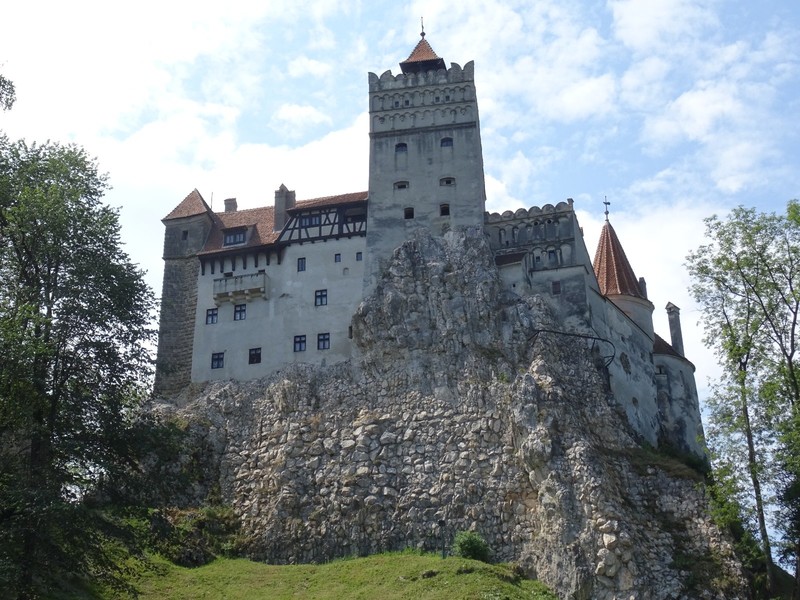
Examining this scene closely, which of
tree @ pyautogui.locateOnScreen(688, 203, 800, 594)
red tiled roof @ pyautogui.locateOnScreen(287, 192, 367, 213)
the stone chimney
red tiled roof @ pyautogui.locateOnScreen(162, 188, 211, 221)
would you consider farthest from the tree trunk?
red tiled roof @ pyautogui.locateOnScreen(162, 188, 211, 221)

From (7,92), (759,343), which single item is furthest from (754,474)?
(7,92)

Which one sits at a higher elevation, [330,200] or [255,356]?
[330,200]

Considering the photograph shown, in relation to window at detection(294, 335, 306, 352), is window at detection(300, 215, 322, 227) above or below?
above

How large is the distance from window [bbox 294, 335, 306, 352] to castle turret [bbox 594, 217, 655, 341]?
16.8m

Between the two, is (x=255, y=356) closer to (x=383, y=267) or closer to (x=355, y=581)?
(x=383, y=267)

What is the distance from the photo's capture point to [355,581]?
41.7m

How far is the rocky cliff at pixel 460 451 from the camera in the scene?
141 feet

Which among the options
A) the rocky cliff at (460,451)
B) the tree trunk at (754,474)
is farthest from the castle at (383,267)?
the tree trunk at (754,474)

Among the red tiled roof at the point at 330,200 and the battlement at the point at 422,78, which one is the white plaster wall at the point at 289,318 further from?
the battlement at the point at 422,78

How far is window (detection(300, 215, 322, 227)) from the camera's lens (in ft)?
184

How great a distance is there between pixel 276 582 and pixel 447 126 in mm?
26631

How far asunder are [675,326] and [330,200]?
71.7ft

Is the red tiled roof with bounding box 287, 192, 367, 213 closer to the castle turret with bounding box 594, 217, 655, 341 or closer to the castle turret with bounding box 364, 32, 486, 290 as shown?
the castle turret with bounding box 364, 32, 486, 290

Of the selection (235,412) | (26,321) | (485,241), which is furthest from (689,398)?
(26,321)
